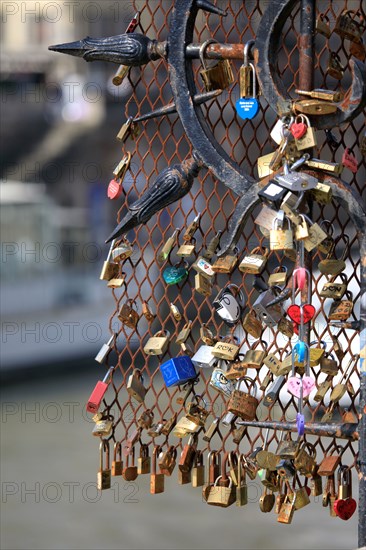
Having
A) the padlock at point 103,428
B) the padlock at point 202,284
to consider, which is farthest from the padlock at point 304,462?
the padlock at point 103,428

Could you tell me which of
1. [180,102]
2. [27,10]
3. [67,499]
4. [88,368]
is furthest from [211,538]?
[27,10]

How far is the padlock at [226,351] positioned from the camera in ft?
8.21

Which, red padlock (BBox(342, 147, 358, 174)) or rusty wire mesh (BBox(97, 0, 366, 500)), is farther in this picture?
rusty wire mesh (BBox(97, 0, 366, 500))

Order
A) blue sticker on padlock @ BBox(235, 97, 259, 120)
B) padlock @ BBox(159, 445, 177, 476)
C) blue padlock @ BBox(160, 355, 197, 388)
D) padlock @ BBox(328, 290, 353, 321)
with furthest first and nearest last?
1. padlock @ BBox(159, 445, 177, 476)
2. blue padlock @ BBox(160, 355, 197, 388)
3. padlock @ BBox(328, 290, 353, 321)
4. blue sticker on padlock @ BBox(235, 97, 259, 120)

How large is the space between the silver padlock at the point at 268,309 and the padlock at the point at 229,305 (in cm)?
7

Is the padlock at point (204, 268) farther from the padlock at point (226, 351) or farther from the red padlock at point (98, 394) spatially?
the red padlock at point (98, 394)

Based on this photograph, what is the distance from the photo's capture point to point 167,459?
2.67 m

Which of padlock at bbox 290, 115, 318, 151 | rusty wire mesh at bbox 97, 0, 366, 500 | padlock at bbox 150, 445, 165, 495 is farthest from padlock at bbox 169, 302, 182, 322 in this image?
padlock at bbox 290, 115, 318, 151

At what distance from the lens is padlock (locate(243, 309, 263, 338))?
2.49m

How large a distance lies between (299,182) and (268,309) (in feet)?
1.09

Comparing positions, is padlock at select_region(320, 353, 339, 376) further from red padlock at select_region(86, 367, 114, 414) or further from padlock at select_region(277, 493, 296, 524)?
red padlock at select_region(86, 367, 114, 414)

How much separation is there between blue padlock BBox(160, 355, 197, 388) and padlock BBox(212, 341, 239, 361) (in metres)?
0.10

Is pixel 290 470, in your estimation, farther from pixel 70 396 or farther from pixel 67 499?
pixel 70 396

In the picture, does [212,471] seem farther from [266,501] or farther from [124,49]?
[124,49]
